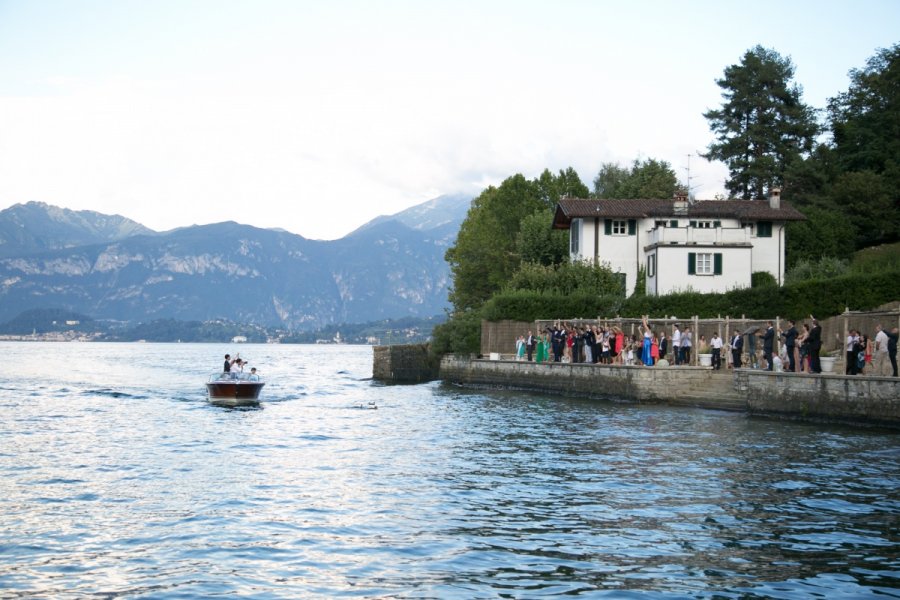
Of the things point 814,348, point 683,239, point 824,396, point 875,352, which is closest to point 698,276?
point 683,239

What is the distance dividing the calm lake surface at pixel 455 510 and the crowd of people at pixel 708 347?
282 centimetres

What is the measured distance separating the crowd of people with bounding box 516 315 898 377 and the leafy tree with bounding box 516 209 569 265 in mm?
16715

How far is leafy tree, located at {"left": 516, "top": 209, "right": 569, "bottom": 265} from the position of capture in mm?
69250

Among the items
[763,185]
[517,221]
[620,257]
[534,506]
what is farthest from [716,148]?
[534,506]

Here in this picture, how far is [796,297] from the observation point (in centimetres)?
4291

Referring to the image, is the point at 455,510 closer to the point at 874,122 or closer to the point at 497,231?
the point at 497,231

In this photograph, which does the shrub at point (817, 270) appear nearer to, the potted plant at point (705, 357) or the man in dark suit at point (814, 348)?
the potted plant at point (705, 357)

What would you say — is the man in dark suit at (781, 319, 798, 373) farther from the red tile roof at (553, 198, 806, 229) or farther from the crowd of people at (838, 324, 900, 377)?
the red tile roof at (553, 198, 806, 229)

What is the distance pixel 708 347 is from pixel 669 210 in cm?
2430

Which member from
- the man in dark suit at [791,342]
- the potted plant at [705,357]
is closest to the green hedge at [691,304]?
the potted plant at [705,357]

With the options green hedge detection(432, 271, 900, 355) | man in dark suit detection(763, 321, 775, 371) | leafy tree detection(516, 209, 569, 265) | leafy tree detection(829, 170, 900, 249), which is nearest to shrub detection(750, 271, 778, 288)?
leafy tree detection(829, 170, 900, 249)

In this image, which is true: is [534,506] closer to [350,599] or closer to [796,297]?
[350,599]

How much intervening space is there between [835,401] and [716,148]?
5722cm

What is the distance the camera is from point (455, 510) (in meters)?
16.4
